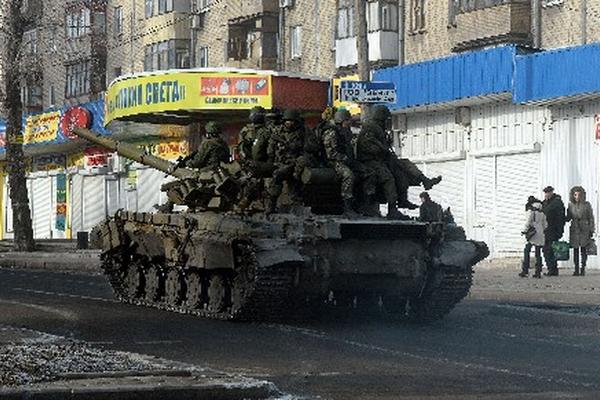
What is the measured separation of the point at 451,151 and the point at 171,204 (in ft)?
52.0

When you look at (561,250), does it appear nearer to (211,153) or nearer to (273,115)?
(211,153)

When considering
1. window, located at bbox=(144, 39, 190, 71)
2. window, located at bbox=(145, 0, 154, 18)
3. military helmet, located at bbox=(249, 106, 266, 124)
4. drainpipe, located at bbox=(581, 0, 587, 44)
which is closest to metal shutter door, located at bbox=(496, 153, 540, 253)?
drainpipe, located at bbox=(581, 0, 587, 44)

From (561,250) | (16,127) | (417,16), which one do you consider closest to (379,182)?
(561,250)

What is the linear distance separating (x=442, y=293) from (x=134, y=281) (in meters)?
4.85

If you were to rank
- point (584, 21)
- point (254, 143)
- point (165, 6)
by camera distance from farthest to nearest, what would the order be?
1. point (165, 6)
2. point (584, 21)
3. point (254, 143)

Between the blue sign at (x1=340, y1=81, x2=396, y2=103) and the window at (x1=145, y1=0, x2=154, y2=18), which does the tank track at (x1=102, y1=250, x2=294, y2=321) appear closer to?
the blue sign at (x1=340, y1=81, x2=396, y2=103)

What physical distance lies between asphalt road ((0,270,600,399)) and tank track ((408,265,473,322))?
0.64 ft

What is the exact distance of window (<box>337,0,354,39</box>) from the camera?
39938mm

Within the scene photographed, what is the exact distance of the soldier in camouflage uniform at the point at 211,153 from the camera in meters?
17.4

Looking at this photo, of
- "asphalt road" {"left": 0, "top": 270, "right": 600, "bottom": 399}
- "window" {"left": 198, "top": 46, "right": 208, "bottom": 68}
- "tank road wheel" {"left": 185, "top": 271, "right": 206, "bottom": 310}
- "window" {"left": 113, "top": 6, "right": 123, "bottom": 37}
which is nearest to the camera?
"asphalt road" {"left": 0, "top": 270, "right": 600, "bottom": 399}

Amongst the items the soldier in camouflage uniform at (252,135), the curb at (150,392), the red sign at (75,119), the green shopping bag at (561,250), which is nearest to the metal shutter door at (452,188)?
the green shopping bag at (561,250)

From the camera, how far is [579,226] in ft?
79.2

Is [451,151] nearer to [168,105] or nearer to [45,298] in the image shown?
[168,105]

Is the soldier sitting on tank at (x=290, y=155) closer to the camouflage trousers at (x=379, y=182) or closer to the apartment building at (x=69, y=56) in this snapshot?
the camouflage trousers at (x=379, y=182)
